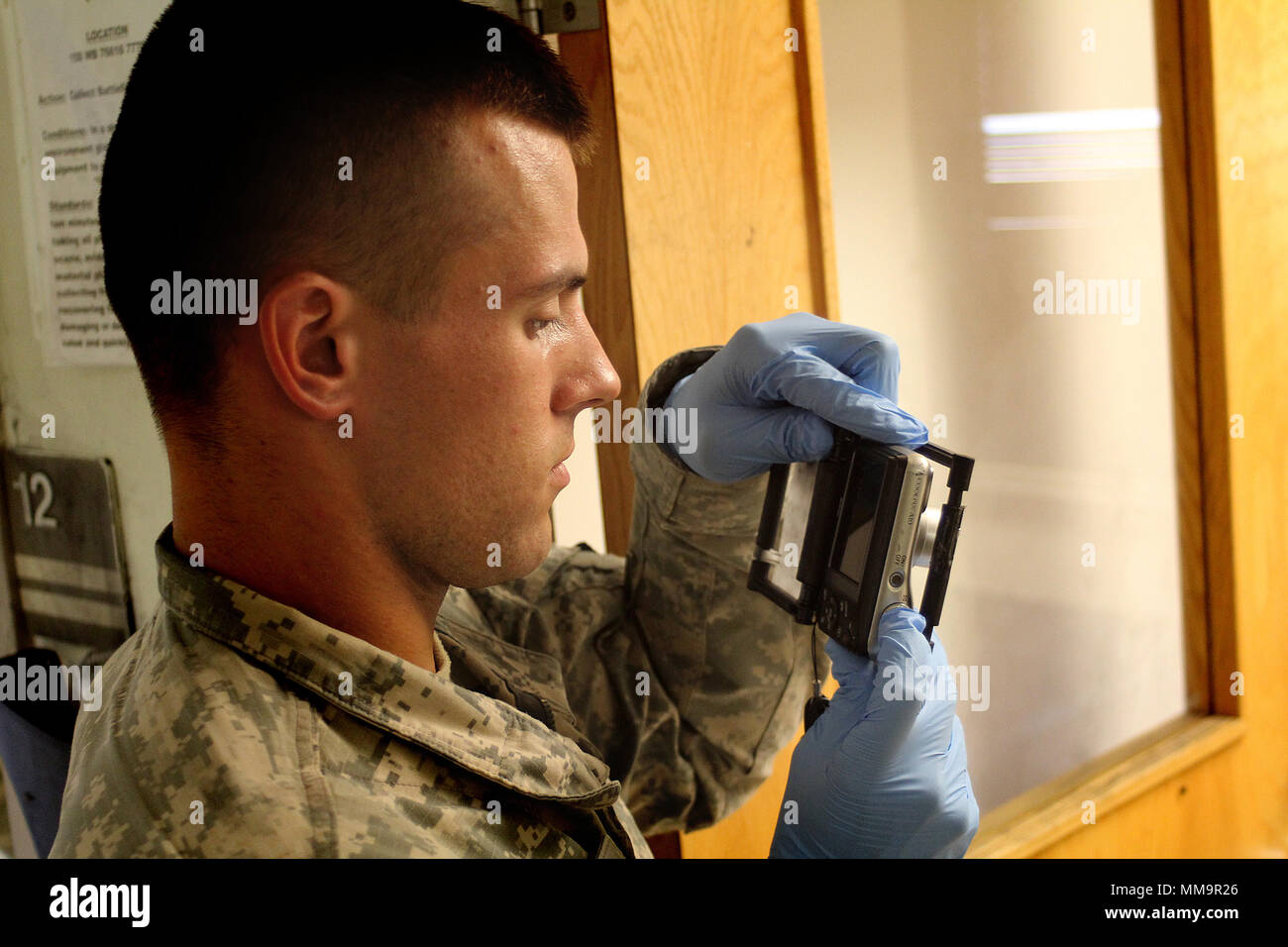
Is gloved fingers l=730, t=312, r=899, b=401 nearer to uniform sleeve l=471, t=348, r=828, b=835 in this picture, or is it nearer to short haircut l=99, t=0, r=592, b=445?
uniform sleeve l=471, t=348, r=828, b=835

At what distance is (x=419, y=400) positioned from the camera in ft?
2.49

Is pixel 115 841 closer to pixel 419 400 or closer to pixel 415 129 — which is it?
pixel 419 400

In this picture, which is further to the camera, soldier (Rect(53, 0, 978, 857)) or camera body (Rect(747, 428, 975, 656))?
camera body (Rect(747, 428, 975, 656))

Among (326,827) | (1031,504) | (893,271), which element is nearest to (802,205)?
(893,271)

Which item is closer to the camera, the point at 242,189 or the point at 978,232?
the point at 242,189

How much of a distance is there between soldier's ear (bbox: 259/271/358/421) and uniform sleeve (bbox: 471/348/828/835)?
402 mm

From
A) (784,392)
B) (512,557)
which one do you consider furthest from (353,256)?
(784,392)

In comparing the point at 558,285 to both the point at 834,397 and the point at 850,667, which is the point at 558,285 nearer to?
the point at 834,397

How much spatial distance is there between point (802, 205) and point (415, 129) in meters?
0.62

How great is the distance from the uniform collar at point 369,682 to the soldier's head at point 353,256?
8 cm

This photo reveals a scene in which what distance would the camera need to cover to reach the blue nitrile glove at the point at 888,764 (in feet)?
2.73

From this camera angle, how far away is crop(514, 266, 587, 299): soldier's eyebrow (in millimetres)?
786

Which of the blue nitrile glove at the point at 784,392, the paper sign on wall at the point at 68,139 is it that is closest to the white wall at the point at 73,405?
the paper sign on wall at the point at 68,139

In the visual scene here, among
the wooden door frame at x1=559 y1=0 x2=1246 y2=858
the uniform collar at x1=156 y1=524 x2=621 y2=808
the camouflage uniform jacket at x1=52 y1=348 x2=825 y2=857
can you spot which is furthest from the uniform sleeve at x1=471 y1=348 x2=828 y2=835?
the wooden door frame at x1=559 y1=0 x2=1246 y2=858
